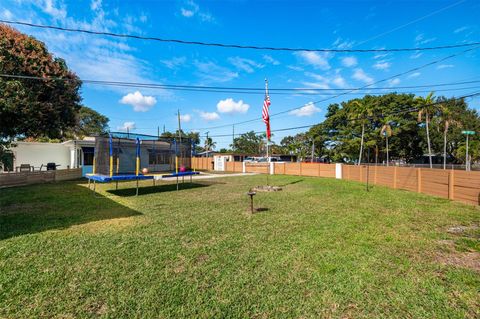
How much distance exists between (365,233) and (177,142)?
9508 mm

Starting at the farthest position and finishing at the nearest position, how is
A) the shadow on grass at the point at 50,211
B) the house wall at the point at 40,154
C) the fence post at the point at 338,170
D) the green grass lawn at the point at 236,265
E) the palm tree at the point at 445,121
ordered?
1. the palm tree at the point at 445,121
2. the house wall at the point at 40,154
3. the fence post at the point at 338,170
4. the shadow on grass at the point at 50,211
5. the green grass lawn at the point at 236,265

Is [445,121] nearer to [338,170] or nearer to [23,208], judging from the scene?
[338,170]

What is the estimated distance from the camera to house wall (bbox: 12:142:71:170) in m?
19.6

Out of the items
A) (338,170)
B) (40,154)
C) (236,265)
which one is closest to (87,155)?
(40,154)

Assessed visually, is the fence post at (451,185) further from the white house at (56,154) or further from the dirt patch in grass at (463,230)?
the white house at (56,154)

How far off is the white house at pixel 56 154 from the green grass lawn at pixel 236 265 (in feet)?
44.1

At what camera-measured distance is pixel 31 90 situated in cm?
1205

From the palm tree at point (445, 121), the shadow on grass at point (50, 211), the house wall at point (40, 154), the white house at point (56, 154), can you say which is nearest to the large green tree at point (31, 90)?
the white house at point (56, 154)

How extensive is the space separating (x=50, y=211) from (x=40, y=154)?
58.0 ft

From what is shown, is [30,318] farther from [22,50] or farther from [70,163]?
[70,163]

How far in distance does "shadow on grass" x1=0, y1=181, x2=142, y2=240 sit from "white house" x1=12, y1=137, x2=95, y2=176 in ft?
32.9

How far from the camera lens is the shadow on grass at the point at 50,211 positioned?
5.52 metres

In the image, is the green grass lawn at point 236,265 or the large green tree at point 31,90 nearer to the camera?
the green grass lawn at point 236,265

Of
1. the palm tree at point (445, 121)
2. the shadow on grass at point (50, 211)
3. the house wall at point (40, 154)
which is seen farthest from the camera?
the palm tree at point (445, 121)
